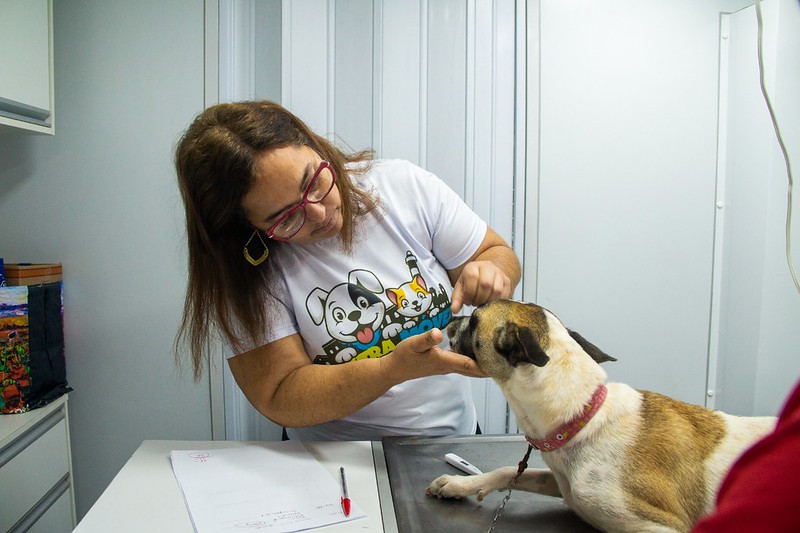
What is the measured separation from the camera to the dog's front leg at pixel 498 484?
103 centimetres

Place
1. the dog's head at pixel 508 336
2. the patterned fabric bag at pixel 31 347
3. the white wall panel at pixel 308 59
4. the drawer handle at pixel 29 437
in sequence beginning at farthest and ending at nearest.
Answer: the white wall panel at pixel 308 59 < the patterned fabric bag at pixel 31 347 < the drawer handle at pixel 29 437 < the dog's head at pixel 508 336

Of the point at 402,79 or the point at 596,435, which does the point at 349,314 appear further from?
the point at 402,79

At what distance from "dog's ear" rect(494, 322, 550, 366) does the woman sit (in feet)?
0.50

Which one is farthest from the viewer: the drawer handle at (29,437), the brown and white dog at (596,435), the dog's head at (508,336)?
the drawer handle at (29,437)

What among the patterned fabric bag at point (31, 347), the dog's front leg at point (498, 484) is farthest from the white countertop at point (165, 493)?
the patterned fabric bag at point (31, 347)

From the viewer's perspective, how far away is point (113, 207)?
7.20 ft

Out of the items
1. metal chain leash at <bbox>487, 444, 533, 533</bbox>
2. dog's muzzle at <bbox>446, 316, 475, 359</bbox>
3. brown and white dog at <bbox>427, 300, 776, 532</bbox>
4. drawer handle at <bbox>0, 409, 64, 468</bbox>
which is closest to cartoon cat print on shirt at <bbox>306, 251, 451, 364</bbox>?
dog's muzzle at <bbox>446, 316, 475, 359</bbox>

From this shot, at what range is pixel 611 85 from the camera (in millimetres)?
2279

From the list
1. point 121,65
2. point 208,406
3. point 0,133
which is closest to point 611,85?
point 121,65

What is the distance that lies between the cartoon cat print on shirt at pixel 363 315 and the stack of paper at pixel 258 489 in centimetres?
26

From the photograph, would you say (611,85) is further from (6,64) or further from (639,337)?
(6,64)

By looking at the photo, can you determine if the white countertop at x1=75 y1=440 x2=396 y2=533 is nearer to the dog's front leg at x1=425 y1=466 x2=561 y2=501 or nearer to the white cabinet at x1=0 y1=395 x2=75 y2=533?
the dog's front leg at x1=425 y1=466 x2=561 y2=501

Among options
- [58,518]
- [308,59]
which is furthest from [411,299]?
[58,518]

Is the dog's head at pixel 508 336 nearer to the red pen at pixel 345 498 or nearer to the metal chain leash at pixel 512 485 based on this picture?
the metal chain leash at pixel 512 485
